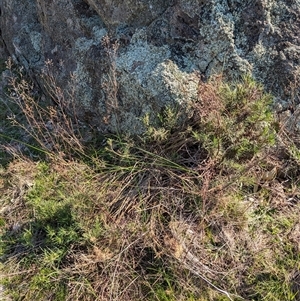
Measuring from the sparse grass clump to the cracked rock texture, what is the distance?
18 centimetres

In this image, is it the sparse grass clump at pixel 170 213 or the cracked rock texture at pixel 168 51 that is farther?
the cracked rock texture at pixel 168 51

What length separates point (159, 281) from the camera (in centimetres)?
262

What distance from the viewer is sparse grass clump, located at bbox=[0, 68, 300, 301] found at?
261cm

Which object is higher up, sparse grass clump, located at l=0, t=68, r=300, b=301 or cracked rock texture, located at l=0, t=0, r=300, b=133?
cracked rock texture, located at l=0, t=0, r=300, b=133

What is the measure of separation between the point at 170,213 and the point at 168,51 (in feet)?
4.10

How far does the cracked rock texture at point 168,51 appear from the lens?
2963mm

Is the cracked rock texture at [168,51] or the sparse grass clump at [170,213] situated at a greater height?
the cracked rock texture at [168,51]

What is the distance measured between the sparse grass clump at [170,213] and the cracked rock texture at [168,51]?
6.9 inches

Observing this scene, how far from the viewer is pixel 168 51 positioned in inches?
120

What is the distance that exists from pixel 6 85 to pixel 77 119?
40.0 inches

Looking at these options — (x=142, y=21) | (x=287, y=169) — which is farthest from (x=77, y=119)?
(x=287, y=169)

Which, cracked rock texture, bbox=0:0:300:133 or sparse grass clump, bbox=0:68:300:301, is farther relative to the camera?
cracked rock texture, bbox=0:0:300:133

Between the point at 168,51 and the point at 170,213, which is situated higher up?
the point at 168,51

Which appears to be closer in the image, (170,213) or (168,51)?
(170,213)
